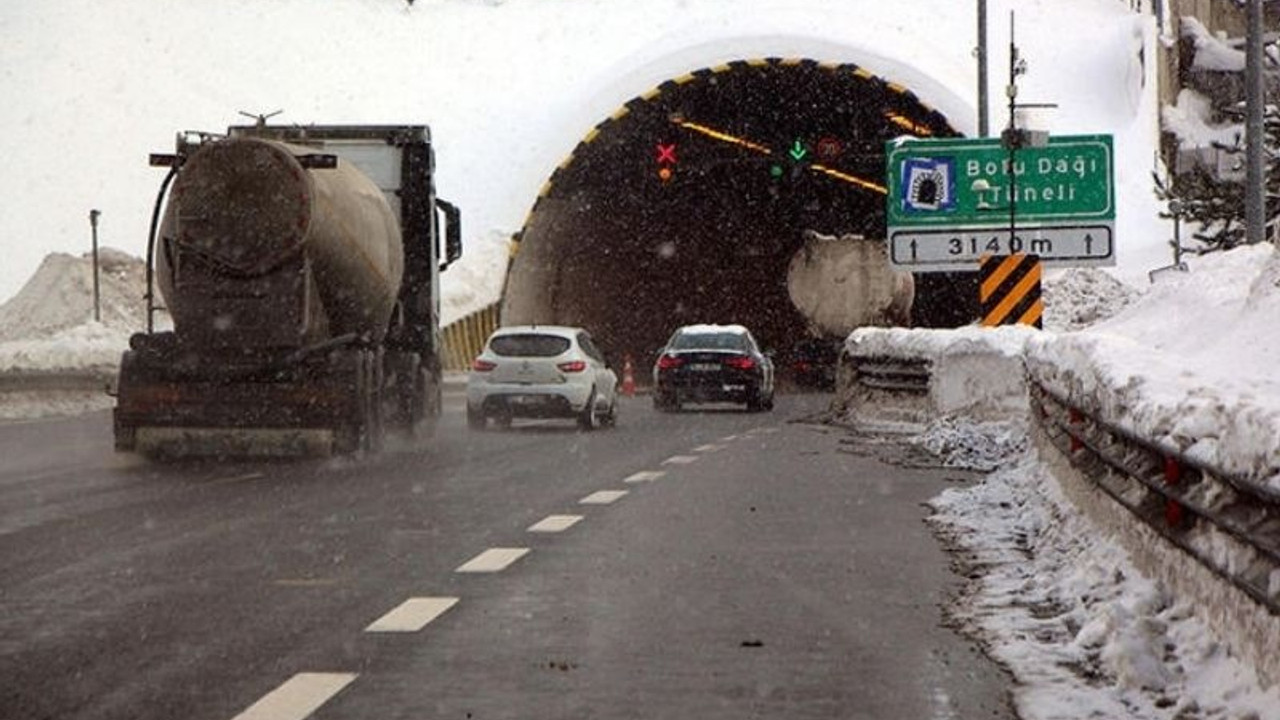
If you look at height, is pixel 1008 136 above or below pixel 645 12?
below

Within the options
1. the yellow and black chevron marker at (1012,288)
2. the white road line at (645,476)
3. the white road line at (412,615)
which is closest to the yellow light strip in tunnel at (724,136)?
the yellow and black chevron marker at (1012,288)

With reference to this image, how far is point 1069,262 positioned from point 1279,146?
57.0 feet

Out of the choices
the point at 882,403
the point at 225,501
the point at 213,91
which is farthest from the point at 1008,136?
the point at 213,91

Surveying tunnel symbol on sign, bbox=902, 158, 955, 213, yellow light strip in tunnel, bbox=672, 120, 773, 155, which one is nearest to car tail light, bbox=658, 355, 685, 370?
tunnel symbol on sign, bbox=902, 158, 955, 213

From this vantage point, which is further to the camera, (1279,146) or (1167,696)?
(1279,146)

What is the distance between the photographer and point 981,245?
113 feet

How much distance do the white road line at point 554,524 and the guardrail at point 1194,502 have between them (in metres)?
3.35

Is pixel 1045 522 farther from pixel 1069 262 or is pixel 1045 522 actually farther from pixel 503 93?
pixel 503 93

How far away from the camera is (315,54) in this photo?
79.3 m

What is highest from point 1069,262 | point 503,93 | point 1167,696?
point 503,93

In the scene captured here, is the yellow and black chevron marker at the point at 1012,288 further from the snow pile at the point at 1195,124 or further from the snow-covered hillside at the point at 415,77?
the snow pile at the point at 1195,124

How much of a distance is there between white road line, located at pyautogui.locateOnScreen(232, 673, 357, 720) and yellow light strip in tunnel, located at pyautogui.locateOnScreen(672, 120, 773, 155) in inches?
1672

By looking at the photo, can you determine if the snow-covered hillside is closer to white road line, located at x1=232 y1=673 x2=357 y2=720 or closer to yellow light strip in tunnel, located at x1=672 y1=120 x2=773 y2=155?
yellow light strip in tunnel, located at x1=672 y1=120 x2=773 y2=155

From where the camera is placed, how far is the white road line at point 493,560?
11594 mm
